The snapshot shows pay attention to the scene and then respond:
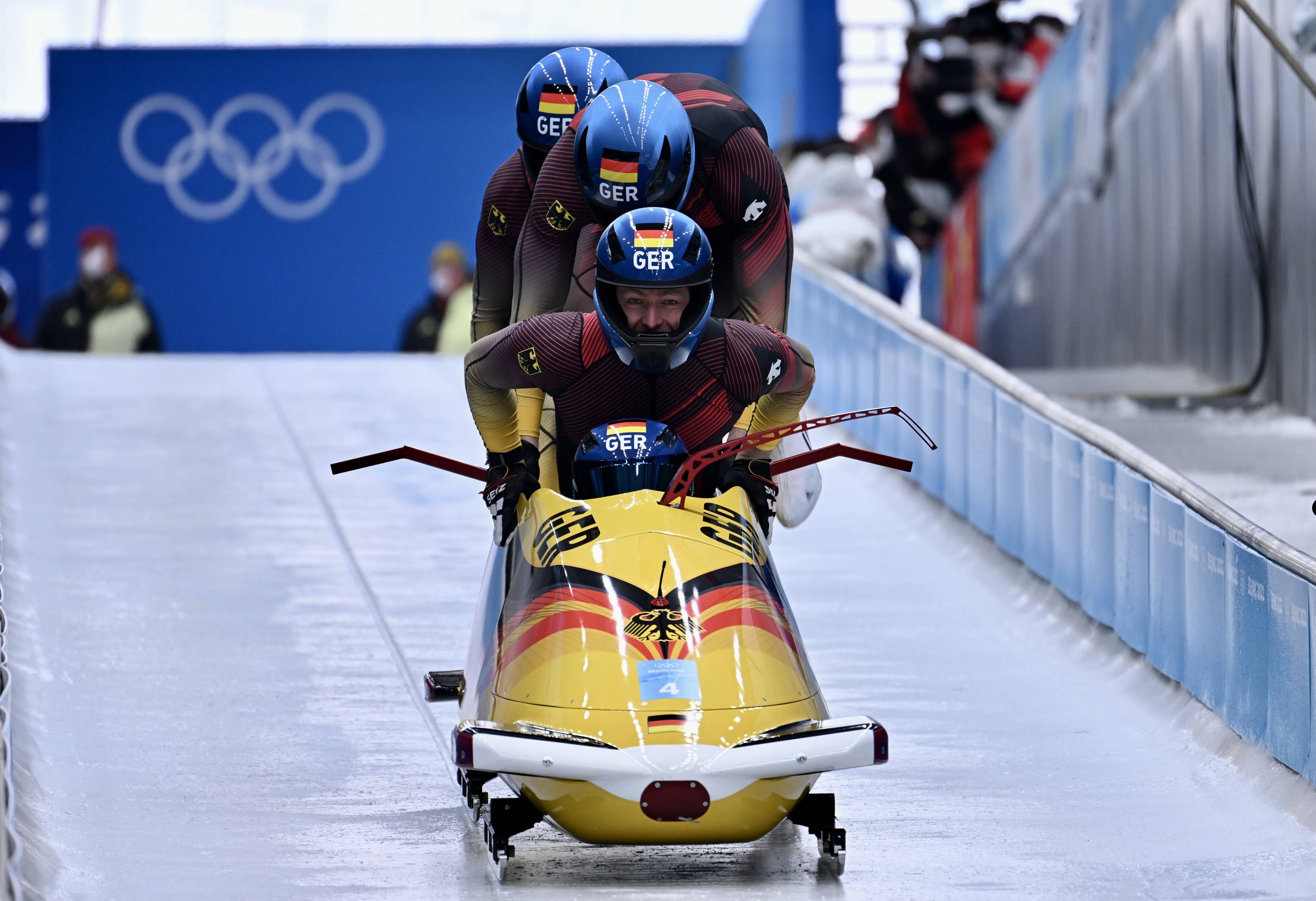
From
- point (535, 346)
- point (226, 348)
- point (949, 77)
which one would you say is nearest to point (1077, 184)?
point (949, 77)

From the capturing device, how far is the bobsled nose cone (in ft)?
12.7

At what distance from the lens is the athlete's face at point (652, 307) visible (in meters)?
4.42

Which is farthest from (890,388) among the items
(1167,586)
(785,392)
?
(785,392)

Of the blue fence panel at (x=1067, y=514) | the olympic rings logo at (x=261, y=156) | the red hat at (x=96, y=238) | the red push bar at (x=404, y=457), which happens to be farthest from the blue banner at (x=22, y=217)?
the red push bar at (x=404, y=457)

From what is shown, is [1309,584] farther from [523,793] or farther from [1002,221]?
[1002,221]

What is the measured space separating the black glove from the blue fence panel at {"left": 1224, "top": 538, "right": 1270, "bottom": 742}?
1376 mm

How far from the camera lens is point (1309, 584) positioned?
4762 mm

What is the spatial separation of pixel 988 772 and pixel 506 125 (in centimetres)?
1303

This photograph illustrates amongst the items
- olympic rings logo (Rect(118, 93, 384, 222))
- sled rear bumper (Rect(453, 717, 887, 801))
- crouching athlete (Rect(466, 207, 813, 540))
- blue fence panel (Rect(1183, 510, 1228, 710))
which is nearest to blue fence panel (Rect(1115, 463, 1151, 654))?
blue fence panel (Rect(1183, 510, 1228, 710))

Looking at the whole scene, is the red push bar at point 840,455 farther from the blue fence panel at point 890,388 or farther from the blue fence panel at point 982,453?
the blue fence panel at point 890,388

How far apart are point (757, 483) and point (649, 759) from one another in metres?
0.90

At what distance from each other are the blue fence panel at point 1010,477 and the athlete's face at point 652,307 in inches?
139

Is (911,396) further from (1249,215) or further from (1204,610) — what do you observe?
(1204,610)

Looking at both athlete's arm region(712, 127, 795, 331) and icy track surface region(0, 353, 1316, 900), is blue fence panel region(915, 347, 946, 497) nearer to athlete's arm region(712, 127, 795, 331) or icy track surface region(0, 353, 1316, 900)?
icy track surface region(0, 353, 1316, 900)
